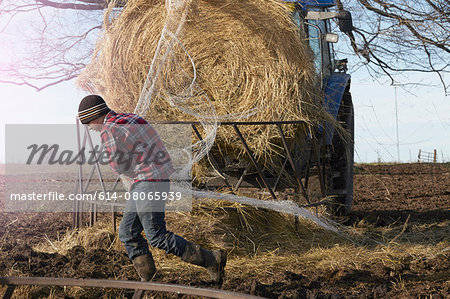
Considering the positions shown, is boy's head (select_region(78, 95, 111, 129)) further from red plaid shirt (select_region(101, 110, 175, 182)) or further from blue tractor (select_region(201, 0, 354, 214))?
blue tractor (select_region(201, 0, 354, 214))

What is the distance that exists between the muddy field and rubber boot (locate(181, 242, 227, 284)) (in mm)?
93

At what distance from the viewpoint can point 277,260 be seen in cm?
497

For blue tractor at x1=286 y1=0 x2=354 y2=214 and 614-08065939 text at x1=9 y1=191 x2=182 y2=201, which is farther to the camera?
blue tractor at x1=286 y1=0 x2=354 y2=214

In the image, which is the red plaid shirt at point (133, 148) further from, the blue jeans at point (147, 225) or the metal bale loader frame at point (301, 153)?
the metal bale loader frame at point (301, 153)

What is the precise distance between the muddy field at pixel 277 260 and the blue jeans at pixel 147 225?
341 millimetres

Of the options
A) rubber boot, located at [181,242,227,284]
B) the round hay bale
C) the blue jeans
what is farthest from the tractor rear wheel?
the blue jeans

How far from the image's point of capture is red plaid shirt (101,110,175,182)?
3.98 meters

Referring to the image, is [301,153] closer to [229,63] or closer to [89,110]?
[229,63]

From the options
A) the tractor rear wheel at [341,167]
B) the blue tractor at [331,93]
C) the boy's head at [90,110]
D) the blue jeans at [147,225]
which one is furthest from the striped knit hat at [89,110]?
the tractor rear wheel at [341,167]

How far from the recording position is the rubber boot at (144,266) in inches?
162

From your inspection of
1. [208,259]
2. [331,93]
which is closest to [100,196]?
[208,259]

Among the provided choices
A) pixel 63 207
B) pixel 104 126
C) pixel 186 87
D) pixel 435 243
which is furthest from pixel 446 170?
pixel 104 126

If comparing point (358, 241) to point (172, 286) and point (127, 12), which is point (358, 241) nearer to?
point (172, 286)

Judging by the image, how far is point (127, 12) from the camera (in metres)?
5.44
